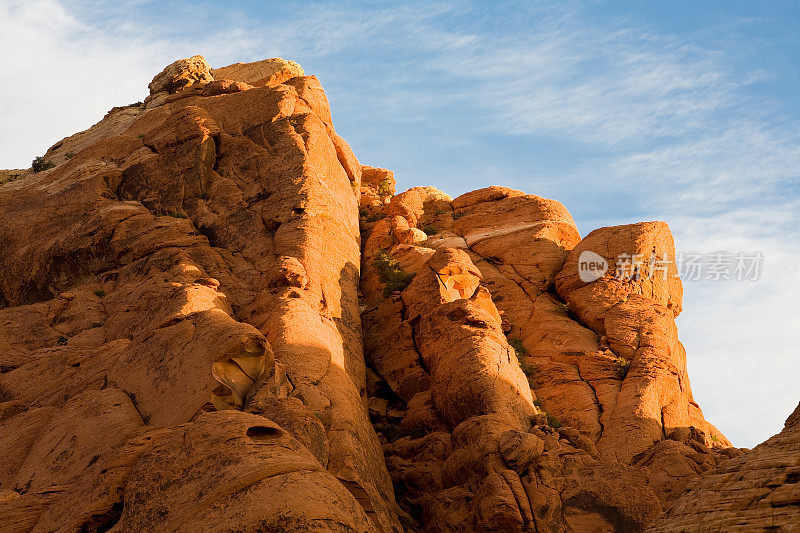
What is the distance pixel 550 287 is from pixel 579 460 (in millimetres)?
12740

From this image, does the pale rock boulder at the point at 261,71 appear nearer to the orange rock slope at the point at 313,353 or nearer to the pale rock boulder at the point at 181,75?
the pale rock boulder at the point at 181,75

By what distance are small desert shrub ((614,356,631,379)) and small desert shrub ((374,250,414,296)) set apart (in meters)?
8.85

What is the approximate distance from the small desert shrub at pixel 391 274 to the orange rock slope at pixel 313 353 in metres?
0.10

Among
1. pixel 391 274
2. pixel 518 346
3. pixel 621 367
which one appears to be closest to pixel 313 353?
pixel 391 274

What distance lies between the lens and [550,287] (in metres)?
32.6

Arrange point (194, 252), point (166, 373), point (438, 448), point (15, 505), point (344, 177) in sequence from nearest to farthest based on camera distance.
→ 1. point (15, 505)
2. point (166, 373)
3. point (438, 448)
4. point (194, 252)
5. point (344, 177)

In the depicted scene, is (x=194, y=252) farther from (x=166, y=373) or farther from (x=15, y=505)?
(x=15, y=505)

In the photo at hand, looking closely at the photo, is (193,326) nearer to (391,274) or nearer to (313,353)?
(313,353)

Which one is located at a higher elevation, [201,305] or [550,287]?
[550,287]

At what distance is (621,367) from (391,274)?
9974 millimetres

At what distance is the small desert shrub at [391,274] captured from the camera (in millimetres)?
31125

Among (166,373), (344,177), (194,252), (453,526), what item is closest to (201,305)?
(166,373)

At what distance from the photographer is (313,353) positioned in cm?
2256

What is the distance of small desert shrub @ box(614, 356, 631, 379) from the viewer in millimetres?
26953
